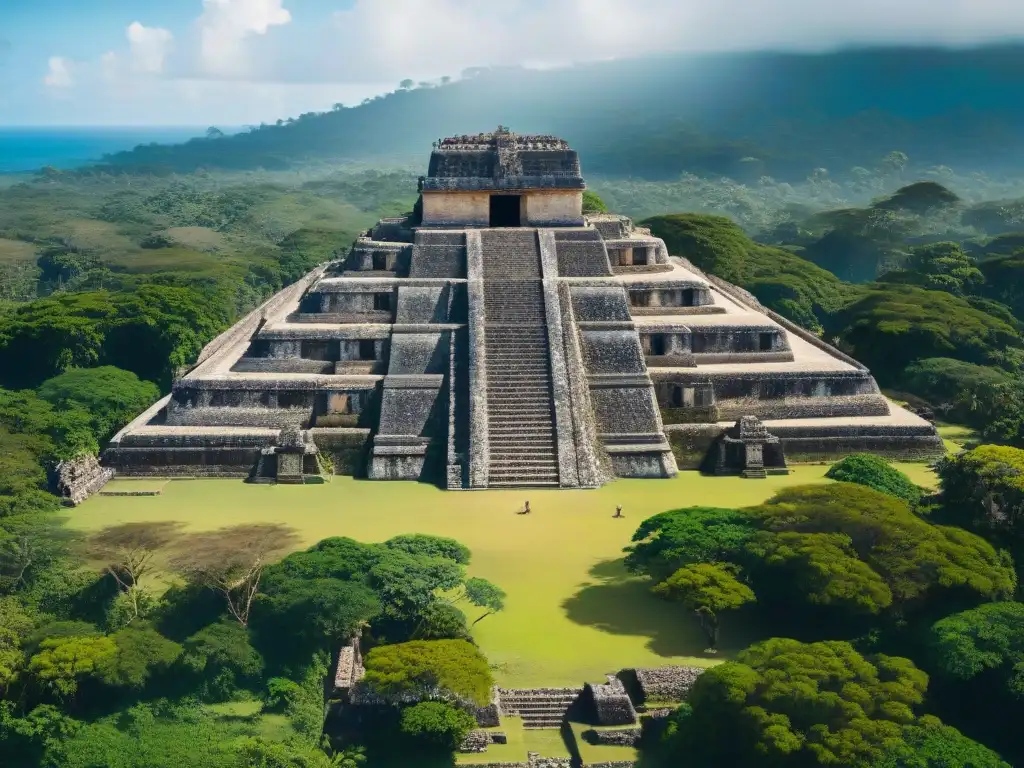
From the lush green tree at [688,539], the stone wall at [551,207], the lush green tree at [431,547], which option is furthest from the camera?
the stone wall at [551,207]

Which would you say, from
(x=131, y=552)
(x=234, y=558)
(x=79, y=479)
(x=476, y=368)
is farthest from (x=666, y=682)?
(x=79, y=479)

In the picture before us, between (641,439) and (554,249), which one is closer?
(641,439)

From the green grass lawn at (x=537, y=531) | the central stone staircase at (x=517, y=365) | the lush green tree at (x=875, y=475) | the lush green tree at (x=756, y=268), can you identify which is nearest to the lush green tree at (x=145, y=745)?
the green grass lawn at (x=537, y=531)

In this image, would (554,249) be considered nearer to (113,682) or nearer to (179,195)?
(113,682)

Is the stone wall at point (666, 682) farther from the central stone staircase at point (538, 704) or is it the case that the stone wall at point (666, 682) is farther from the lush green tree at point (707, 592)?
the lush green tree at point (707, 592)

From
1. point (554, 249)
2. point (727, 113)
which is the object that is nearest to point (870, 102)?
point (727, 113)

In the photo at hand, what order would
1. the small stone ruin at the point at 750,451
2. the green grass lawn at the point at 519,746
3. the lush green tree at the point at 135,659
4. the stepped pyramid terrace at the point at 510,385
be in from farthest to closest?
the small stone ruin at the point at 750,451 < the stepped pyramid terrace at the point at 510,385 < the lush green tree at the point at 135,659 < the green grass lawn at the point at 519,746
